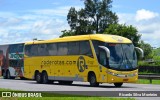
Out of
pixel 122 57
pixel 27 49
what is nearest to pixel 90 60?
pixel 122 57

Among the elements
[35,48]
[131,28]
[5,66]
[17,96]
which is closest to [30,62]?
[35,48]

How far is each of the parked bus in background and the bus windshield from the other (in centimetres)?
1650

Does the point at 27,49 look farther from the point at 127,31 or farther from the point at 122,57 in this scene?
the point at 127,31

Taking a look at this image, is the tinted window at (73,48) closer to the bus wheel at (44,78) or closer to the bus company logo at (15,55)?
the bus wheel at (44,78)

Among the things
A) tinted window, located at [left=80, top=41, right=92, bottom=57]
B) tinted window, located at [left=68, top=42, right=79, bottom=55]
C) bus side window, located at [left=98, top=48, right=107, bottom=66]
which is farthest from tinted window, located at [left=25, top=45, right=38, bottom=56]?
bus side window, located at [left=98, top=48, right=107, bottom=66]

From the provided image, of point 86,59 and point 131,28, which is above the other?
point 131,28

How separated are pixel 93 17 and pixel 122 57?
7355 centimetres

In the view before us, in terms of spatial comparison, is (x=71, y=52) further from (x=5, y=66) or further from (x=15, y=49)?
(x=5, y=66)

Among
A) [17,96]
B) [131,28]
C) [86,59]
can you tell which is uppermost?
[131,28]

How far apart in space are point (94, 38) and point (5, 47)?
2049cm

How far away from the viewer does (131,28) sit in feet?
323

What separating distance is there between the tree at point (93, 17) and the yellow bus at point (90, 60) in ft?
214

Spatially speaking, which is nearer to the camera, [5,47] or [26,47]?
[26,47]

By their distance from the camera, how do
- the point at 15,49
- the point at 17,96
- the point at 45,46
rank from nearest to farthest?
the point at 17,96
the point at 45,46
the point at 15,49
